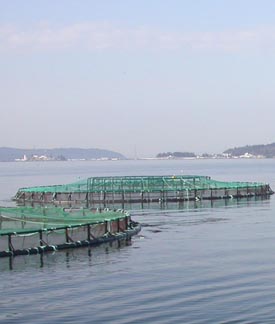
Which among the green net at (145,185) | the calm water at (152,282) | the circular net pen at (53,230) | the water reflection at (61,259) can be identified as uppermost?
the green net at (145,185)

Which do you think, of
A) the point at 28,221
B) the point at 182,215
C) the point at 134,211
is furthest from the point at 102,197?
the point at 28,221

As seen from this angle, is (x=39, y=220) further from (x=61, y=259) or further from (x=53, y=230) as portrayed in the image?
(x=61, y=259)

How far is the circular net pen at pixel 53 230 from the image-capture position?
120 ft

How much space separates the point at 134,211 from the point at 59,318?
1881 inches

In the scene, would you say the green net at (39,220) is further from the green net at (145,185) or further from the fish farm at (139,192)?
the green net at (145,185)

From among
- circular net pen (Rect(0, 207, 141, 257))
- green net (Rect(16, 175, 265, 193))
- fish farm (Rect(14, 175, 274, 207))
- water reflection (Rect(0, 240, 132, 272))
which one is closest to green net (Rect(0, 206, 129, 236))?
circular net pen (Rect(0, 207, 141, 257))

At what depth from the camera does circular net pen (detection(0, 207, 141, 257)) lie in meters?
36.7

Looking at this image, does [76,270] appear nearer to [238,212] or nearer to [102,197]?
[238,212]

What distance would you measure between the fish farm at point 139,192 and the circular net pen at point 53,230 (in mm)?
34785

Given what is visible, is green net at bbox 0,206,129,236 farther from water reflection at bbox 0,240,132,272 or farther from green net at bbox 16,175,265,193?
green net at bbox 16,175,265,193

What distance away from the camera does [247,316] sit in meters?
22.6

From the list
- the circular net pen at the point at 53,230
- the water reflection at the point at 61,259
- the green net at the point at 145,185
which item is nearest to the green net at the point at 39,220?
the circular net pen at the point at 53,230

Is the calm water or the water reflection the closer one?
the calm water

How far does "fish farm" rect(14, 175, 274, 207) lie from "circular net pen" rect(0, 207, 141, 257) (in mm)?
34785
